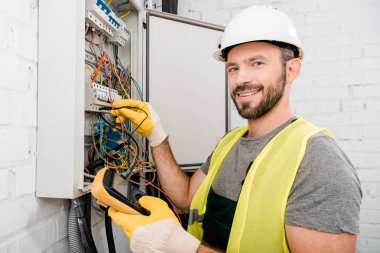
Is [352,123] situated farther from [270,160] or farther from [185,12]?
[185,12]

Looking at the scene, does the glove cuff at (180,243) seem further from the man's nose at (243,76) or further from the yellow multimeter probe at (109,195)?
the man's nose at (243,76)

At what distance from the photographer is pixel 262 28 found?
0.90 metres

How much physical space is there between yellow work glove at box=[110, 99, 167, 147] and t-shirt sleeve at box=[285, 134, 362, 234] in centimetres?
63

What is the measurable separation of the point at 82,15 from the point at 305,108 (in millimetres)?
1602

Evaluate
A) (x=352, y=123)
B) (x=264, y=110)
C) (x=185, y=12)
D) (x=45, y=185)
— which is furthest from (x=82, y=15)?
(x=352, y=123)

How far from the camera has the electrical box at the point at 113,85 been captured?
82cm

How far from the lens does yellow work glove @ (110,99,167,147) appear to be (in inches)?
40.9

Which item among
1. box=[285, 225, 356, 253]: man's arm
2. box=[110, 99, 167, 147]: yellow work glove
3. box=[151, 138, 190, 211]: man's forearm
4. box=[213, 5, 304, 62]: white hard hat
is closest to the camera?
box=[285, 225, 356, 253]: man's arm

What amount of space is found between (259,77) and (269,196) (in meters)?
0.43

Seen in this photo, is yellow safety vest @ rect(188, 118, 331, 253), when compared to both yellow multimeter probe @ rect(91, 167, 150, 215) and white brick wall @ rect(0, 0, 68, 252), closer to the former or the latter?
yellow multimeter probe @ rect(91, 167, 150, 215)

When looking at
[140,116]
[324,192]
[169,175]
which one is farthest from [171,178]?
[324,192]

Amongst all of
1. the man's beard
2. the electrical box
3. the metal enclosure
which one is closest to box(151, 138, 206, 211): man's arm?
the electrical box

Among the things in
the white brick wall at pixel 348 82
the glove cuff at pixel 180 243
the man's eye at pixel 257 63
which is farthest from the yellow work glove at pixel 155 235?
the white brick wall at pixel 348 82

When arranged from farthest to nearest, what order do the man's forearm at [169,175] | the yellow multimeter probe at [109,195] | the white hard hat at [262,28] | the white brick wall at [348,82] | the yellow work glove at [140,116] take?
the white brick wall at [348,82] → the man's forearm at [169,175] → the yellow work glove at [140,116] → the white hard hat at [262,28] → the yellow multimeter probe at [109,195]
